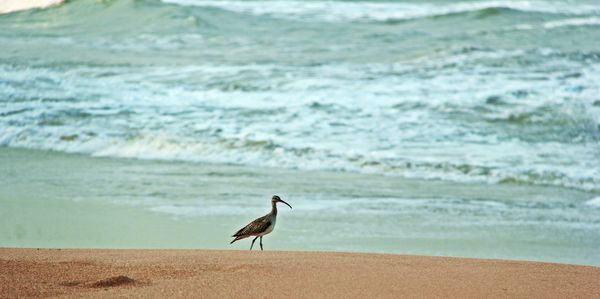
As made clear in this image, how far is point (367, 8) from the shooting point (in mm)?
31609

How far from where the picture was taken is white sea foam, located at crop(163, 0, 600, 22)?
29312 millimetres

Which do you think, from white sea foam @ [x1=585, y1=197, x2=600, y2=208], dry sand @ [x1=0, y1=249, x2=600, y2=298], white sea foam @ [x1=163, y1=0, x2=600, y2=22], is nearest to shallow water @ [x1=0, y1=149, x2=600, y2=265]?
white sea foam @ [x1=585, y1=197, x2=600, y2=208]

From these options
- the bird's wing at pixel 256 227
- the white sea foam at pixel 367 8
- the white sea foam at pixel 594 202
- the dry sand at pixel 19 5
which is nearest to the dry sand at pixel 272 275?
the bird's wing at pixel 256 227

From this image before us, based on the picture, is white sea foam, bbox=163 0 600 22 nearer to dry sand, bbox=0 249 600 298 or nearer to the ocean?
the ocean

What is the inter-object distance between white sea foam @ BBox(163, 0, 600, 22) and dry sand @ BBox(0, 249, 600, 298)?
883 inches

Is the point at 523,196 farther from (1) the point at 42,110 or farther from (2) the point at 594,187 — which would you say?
(1) the point at 42,110

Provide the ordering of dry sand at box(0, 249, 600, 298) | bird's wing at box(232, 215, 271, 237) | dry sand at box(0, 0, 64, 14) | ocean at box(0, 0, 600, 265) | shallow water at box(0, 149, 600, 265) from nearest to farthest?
1. dry sand at box(0, 249, 600, 298)
2. bird's wing at box(232, 215, 271, 237)
3. shallow water at box(0, 149, 600, 265)
4. ocean at box(0, 0, 600, 265)
5. dry sand at box(0, 0, 64, 14)

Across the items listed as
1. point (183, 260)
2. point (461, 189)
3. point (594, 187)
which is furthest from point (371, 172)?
point (183, 260)

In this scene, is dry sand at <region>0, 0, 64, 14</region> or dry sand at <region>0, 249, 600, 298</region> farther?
dry sand at <region>0, 0, 64, 14</region>


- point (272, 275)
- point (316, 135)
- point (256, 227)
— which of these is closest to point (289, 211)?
point (256, 227)

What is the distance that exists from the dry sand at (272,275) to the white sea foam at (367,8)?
22.4 meters

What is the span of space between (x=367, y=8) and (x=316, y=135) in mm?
18974

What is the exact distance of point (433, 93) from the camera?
53.3 feet

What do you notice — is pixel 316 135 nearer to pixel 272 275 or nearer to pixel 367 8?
pixel 272 275
